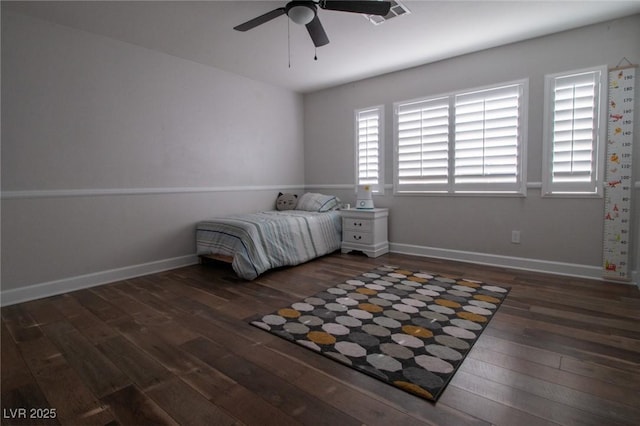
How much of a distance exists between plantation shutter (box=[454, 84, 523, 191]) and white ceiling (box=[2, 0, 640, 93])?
57cm

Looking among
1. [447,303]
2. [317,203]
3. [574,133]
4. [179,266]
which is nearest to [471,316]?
[447,303]

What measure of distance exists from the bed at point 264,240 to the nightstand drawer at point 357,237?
0.16 metres

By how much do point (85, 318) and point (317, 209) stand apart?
2.86 meters

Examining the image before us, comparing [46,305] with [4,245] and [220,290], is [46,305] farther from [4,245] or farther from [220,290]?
[220,290]

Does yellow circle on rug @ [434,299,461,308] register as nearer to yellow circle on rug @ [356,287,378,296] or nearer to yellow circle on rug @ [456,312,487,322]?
yellow circle on rug @ [456,312,487,322]

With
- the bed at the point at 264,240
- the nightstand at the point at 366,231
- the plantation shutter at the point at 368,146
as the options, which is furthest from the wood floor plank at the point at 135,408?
the plantation shutter at the point at 368,146

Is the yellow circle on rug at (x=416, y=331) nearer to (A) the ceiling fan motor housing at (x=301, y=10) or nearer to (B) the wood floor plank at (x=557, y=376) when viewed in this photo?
(B) the wood floor plank at (x=557, y=376)

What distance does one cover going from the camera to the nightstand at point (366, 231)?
407cm

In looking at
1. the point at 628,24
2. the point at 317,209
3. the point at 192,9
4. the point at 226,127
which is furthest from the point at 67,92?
the point at 628,24

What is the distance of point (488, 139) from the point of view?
3.50m

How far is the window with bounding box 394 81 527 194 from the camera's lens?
11.1ft

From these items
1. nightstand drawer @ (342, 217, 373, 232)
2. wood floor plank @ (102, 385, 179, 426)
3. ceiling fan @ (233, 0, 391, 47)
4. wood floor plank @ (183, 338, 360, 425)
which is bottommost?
wood floor plank @ (102, 385, 179, 426)

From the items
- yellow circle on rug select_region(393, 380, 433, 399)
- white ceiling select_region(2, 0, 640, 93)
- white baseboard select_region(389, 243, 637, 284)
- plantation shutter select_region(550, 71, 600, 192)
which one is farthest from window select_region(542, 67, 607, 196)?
yellow circle on rug select_region(393, 380, 433, 399)

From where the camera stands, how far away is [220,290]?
292 cm
